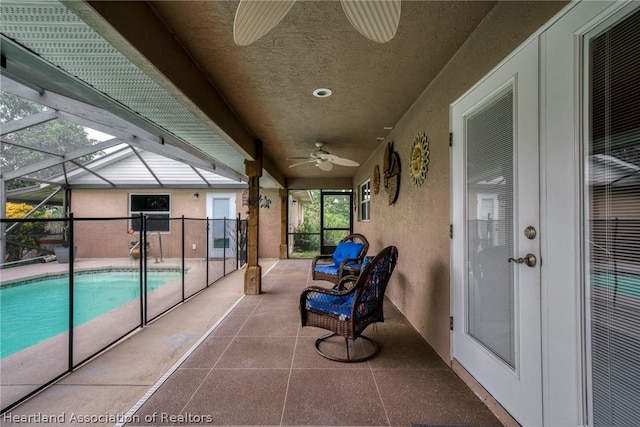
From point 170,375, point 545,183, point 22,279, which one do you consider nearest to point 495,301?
point 545,183

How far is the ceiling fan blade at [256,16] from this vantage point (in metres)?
1.07

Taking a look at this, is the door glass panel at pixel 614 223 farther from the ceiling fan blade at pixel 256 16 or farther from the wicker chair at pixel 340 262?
the wicker chair at pixel 340 262

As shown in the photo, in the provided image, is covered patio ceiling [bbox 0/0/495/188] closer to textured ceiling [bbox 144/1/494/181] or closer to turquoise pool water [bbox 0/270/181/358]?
textured ceiling [bbox 144/1/494/181]

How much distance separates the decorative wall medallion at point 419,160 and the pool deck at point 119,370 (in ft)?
9.43

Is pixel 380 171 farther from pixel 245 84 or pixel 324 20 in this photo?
pixel 324 20

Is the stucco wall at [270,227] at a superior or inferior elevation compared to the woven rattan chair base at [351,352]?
superior

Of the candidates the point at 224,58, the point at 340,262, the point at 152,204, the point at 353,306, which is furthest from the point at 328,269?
the point at 152,204

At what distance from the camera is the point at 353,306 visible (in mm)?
2299

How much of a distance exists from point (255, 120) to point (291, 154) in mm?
1934

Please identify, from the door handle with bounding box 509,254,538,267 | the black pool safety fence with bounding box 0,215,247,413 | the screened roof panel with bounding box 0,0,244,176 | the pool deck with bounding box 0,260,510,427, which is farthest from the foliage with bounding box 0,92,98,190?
the door handle with bounding box 509,254,538,267

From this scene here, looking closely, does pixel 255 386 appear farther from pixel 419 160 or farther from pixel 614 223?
pixel 419 160

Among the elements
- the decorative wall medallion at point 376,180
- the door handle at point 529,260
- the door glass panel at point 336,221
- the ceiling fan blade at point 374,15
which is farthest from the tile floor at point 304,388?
the door glass panel at point 336,221

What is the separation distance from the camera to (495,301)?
5.70ft

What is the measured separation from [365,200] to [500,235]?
4992 mm
